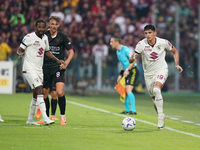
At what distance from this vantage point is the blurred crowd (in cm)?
1914

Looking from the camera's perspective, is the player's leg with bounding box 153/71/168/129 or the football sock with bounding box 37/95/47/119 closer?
the football sock with bounding box 37/95/47/119

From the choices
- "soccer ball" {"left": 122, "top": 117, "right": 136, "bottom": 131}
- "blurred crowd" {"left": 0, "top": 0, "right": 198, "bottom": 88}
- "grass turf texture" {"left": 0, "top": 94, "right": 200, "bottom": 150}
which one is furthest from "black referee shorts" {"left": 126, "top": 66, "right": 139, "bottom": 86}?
"blurred crowd" {"left": 0, "top": 0, "right": 198, "bottom": 88}

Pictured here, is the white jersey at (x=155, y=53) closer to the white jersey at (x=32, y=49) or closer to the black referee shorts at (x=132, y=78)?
the white jersey at (x=32, y=49)

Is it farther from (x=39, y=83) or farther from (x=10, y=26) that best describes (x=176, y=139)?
(x=10, y=26)

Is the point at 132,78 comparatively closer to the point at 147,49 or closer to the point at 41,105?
the point at 147,49

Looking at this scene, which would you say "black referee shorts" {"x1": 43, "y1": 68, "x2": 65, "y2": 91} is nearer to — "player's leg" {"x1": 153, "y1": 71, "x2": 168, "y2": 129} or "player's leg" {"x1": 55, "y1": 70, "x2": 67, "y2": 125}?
"player's leg" {"x1": 55, "y1": 70, "x2": 67, "y2": 125}

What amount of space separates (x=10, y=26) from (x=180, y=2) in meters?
8.71

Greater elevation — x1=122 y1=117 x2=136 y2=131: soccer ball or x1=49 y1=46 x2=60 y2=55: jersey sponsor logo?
x1=49 y1=46 x2=60 y2=55: jersey sponsor logo

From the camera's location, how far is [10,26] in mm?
19078

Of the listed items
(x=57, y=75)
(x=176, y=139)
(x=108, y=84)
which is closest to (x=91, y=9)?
(x=108, y=84)

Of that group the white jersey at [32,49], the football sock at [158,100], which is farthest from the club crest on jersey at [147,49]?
the white jersey at [32,49]

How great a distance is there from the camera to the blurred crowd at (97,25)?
19141 mm

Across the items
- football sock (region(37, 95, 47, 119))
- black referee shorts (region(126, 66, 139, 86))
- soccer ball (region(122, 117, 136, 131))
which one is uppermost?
black referee shorts (region(126, 66, 139, 86))

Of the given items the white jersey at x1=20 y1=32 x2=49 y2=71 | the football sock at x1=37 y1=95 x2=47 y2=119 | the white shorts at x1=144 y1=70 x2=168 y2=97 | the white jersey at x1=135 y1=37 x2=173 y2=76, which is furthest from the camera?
the white jersey at x1=135 y1=37 x2=173 y2=76
